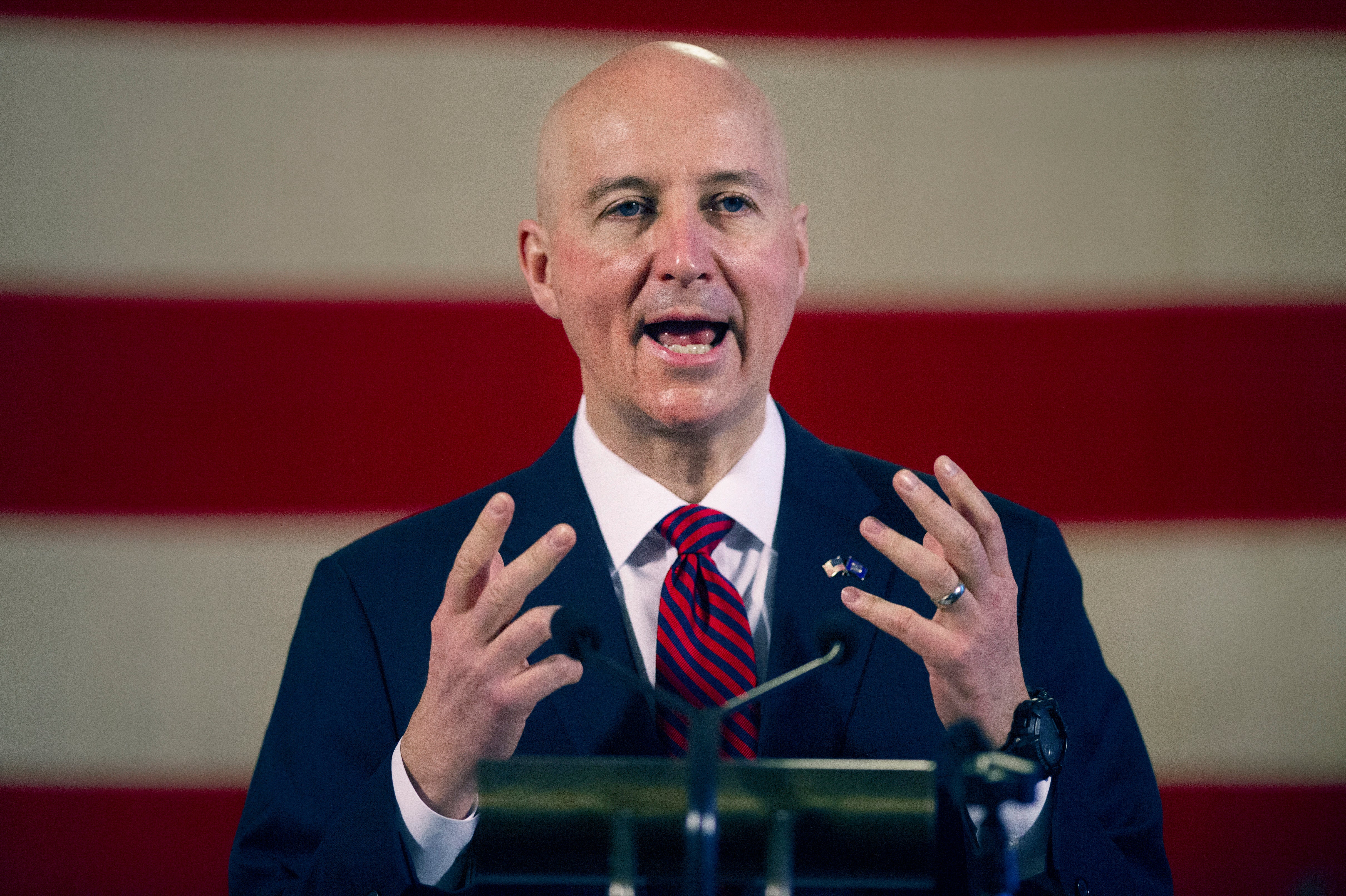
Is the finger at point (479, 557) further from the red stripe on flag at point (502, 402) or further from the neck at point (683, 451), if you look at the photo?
Answer: the red stripe on flag at point (502, 402)

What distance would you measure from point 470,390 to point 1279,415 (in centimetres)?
140

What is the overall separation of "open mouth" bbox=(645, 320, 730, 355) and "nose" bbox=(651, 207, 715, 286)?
0.05 metres

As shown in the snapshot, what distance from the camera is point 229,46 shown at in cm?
183

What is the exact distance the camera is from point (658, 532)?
1224 mm

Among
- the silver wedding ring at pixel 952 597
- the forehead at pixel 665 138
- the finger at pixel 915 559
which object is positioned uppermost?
the forehead at pixel 665 138

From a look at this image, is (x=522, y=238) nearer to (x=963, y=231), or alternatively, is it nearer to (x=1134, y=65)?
(x=963, y=231)

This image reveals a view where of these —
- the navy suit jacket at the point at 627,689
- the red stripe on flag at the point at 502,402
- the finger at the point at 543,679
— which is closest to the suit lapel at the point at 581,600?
the navy suit jacket at the point at 627,689

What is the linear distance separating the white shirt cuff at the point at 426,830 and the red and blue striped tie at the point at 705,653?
227 mm

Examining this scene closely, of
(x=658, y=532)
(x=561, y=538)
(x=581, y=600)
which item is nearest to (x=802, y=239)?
(x=658, y=532)

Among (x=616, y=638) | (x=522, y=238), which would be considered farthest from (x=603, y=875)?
(x=522, y=238)

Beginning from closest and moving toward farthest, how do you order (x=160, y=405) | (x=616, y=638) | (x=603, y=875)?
(x=603, y=875) < (x=616, y=638) < (x=160, y=405)

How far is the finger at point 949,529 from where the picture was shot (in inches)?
33.8

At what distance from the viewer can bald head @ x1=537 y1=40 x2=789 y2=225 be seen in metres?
1.21

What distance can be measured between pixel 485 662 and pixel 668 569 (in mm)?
356
